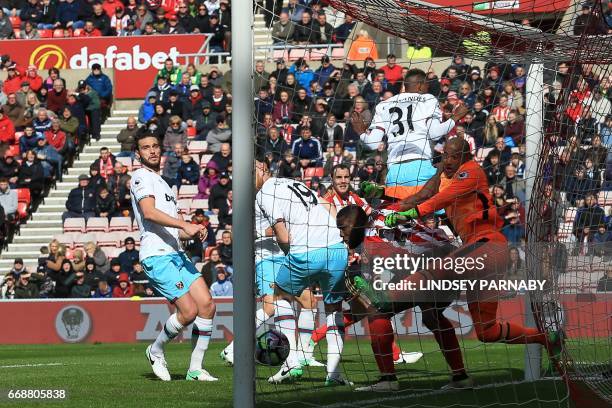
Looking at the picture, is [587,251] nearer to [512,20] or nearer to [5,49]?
[512,20]

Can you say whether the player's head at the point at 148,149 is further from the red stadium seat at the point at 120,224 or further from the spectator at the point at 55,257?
the red stadium seat at the point at 120,224

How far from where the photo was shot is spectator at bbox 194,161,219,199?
20.3 m

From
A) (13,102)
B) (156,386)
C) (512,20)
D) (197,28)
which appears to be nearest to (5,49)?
(13,102)

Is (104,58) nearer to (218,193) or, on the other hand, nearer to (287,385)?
(218,193)

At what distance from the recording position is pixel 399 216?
27.6ft

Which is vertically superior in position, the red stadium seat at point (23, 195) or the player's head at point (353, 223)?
the red stadium seat at point (23, 195)

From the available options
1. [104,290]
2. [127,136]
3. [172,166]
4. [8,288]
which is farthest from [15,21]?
[104,290]

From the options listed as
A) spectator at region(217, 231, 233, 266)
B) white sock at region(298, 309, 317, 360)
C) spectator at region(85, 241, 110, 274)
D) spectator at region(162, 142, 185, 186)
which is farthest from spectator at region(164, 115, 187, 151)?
white sock at region(298, 309, 317, 360)

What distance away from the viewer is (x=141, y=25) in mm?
25766

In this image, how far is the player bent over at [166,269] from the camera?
10000 mm

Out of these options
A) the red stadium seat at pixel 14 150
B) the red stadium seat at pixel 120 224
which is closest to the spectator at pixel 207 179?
the red stadium seat at pixel 120 224

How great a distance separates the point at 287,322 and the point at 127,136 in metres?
13.8

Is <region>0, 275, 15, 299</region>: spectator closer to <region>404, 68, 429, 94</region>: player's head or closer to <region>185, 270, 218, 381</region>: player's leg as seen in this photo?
<region>185, 270, 218, 381</region>: player's leg

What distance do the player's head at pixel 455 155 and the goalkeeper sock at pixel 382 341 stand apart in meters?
1.20
